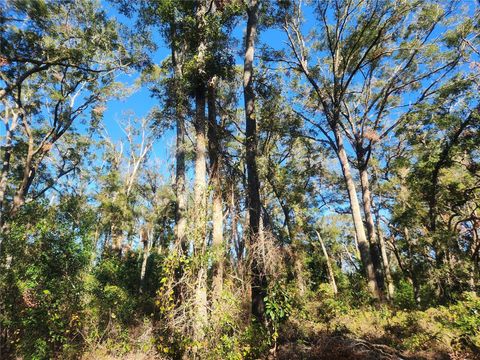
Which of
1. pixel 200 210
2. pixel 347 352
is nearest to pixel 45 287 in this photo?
pixel 200 210

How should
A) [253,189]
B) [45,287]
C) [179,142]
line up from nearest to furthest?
[45,287]
[253,189]
[179,142]

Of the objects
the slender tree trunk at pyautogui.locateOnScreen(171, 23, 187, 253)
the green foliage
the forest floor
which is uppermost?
the slender tree trunk at pyautogui.locateOnScreen(171, 23, 187, 253)

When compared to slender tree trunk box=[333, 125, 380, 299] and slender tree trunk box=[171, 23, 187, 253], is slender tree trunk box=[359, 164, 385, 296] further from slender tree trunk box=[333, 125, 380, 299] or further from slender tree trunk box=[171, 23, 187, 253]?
slender tree trunk box=[171, 23, 187, 253]

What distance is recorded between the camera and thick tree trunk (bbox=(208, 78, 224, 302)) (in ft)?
22.4

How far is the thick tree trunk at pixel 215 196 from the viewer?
6.84 metres

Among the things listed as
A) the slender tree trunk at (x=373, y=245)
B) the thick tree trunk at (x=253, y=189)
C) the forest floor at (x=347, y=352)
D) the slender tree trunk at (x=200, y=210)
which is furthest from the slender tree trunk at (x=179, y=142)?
the slender tree trunk at (x=373, y=245)

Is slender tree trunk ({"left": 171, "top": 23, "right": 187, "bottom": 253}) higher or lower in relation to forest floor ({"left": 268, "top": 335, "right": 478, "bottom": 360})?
higher

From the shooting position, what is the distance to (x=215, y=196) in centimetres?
789

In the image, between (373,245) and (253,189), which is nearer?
(253,189)

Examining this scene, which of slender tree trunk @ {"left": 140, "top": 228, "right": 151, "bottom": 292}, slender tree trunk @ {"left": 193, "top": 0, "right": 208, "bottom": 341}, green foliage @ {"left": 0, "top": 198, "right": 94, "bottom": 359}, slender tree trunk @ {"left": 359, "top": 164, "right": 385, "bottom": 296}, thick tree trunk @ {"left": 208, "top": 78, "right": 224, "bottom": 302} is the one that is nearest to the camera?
slender tree trunk @ {"left": 193, "top": 0, "right": 208, "bottom": 341}

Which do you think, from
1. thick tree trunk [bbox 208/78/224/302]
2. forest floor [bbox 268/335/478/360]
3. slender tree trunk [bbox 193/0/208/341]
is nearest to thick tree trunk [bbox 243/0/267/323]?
thick tree trunk [bbox 208/78/224/302]

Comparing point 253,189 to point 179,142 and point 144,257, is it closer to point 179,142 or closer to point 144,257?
point 179,142

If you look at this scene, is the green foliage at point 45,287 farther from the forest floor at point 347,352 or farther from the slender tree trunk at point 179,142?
the forest floor at point 347,352

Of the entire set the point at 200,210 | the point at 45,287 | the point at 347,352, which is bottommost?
the point at 347,352
